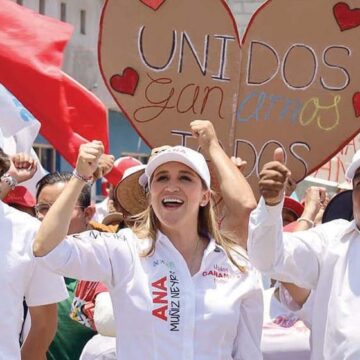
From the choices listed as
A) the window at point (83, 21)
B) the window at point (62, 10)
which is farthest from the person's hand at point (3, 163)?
the window at point (83, 21)

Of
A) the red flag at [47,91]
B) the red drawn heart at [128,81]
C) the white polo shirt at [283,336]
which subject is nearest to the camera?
the white polo shirt at [283,336]

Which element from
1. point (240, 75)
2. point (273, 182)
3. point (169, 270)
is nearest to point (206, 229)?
point (169, 270)

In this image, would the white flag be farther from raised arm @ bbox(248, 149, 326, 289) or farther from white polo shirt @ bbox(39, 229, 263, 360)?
raised arm @ bbox(248, 149, 326, 289)

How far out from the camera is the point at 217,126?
14.1ft

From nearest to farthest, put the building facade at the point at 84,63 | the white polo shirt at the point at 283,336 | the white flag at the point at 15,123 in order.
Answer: the white polo shirt at the point at 283,336, the white flag at the point at 15,123, the building facade at the point at 84,63

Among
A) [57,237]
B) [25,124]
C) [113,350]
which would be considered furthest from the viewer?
[25,124]

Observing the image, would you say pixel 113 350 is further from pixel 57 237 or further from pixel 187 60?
pixel 187 60

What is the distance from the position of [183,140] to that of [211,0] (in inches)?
24.6

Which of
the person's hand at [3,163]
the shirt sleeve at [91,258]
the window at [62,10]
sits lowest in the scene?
the window at [62,10]

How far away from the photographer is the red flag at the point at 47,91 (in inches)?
211

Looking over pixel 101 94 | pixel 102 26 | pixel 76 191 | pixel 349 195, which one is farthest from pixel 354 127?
pixel 101 94

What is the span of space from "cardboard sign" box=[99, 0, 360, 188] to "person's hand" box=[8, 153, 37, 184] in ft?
1.59

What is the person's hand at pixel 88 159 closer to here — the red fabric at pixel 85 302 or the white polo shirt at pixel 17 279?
the white polo shirt at pixel 17 279

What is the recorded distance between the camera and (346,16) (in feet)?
13.7
